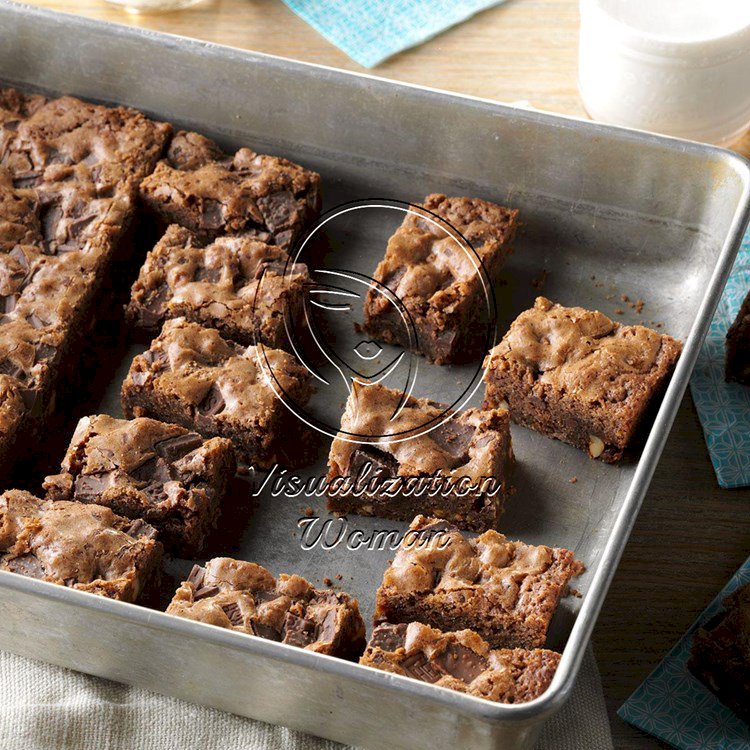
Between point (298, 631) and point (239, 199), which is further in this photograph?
point (239, 199)

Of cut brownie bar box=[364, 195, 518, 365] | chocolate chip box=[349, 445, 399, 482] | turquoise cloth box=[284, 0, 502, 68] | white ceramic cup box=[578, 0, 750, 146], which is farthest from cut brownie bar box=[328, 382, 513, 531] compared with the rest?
turquoise cloth box=[284, 0, 502, 68]

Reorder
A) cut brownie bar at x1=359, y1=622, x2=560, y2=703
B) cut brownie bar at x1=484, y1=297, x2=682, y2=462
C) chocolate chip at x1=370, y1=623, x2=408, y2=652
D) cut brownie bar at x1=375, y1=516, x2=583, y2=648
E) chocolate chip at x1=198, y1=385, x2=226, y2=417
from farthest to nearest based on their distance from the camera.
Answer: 1. chocolate chip at x1=198, y1=385, x2=226, y2=417
2. cut brownie bar at x1=484, y1=297, x2=682, y2=462
3. cut brownie bar at x1=375, y1=516, x2=583, y2=648
4. chocolate chip at x1=370, y1=623, x2=408, y2=652
5. cut brownie bar at x1=359, y1=622, x2=560, y2=703

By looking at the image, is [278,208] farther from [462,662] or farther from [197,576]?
[462,662]

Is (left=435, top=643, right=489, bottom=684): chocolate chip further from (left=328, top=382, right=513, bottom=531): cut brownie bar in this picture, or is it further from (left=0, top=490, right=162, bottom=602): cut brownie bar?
(left=0, top=490, right=162, bottom=602): cut brownie bar

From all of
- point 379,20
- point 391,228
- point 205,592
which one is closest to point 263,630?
point 205,592

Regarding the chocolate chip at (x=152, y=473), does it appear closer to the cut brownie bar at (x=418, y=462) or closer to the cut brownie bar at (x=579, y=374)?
the cut brownie bar at (x=418, y=462)

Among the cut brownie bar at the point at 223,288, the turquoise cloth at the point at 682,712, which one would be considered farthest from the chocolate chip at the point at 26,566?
the turquoise cloth at the point at 682,712
